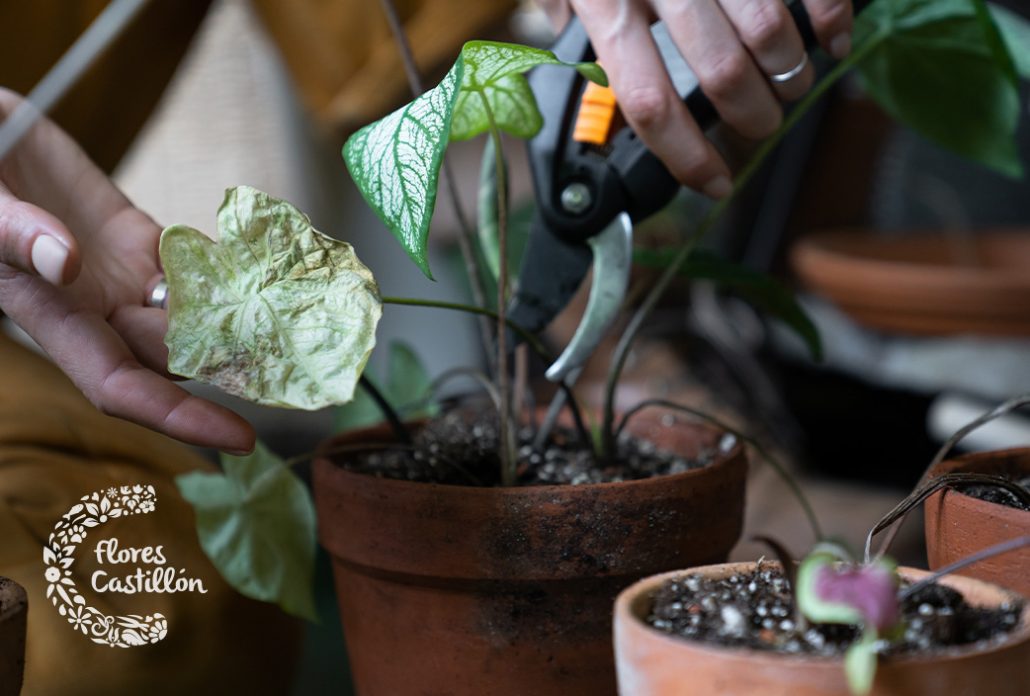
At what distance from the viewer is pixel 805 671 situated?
0.29 meters

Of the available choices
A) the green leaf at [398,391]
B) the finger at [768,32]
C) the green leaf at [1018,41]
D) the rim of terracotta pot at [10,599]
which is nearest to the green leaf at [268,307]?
the rim of terracotta pot at [10,599]

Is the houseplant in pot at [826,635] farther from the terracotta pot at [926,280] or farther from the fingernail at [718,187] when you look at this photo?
the terracotta pot at [926,280]

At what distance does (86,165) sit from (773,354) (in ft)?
2.57

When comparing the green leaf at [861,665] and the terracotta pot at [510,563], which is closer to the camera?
the green leaf at [861,665]

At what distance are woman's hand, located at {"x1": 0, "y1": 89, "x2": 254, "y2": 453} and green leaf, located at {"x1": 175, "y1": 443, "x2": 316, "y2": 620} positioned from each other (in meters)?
0.10

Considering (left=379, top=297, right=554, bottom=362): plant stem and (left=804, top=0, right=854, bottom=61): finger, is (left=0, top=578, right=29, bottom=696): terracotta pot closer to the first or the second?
(left=379, top=297, right=554, bottom=362): plant stem

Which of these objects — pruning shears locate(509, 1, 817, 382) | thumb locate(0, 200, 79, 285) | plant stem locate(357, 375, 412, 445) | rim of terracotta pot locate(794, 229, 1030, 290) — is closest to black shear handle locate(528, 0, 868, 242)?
pruning shears locate(509, 1, 817, 382)

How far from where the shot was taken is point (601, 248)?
511 mm

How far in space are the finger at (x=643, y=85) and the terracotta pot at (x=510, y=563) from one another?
150 millimetres

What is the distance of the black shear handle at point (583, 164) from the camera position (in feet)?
1.64

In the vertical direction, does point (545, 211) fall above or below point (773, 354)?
above

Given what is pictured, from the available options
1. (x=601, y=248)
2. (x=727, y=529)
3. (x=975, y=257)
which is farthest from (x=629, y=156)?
(x=975, y=257)

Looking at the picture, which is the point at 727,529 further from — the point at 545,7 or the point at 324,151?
the point at 324,151

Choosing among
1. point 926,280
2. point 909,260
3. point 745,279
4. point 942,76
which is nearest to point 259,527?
point 745,279
